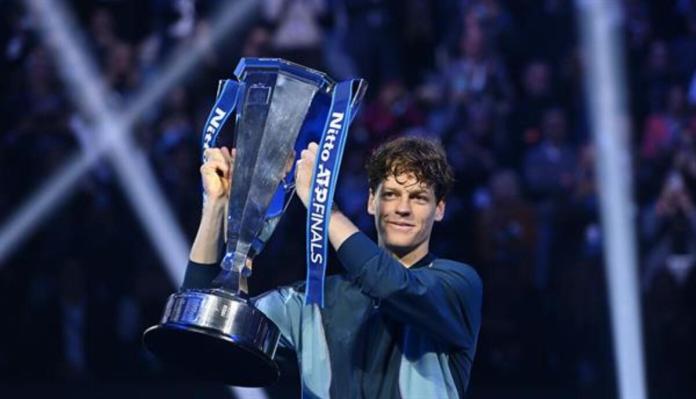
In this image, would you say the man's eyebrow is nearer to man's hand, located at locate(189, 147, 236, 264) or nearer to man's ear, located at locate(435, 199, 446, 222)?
man's ear, located at locate(435, 199, 446, 222)

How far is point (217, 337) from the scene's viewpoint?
3277mm

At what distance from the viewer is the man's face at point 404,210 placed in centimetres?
343

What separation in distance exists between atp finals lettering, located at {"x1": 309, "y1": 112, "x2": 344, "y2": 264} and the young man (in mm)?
55

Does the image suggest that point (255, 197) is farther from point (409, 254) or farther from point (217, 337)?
point (409, 254)

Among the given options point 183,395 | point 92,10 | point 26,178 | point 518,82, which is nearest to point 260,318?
point 183,395

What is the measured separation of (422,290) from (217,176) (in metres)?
0.54

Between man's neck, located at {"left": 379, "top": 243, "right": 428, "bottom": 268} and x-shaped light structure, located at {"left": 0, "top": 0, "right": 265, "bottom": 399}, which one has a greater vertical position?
x-shaped light structure, located at {"left": 0, "top": 0, "right": 265, "bottom": 399}

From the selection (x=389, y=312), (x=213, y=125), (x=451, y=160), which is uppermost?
(x=451, y=160)

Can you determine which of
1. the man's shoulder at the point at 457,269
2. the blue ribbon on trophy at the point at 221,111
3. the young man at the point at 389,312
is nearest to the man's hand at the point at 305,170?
the young man at the point at 389,312

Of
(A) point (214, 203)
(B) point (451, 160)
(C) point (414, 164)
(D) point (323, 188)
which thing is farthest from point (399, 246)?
(B) point (451, 160)

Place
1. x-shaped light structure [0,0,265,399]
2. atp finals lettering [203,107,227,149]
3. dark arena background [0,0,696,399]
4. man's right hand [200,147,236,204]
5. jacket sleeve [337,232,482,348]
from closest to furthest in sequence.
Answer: jacket sleeve [337,232,482,348] → man's right hand [200,147,236,204] → atp finals lettering [203,107,227,149] → dark arena background [0,0,696,399] → x-shaped light structure [0,0,265,399]

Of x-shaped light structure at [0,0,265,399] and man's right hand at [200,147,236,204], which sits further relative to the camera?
x-shaped light structure at [0,0,265,399]

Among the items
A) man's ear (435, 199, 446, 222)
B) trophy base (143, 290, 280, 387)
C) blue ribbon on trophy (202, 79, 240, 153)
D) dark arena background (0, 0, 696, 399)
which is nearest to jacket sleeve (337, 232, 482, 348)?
man's ear (435, 199, 446, 222)

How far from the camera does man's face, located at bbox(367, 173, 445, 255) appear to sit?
3.43m
